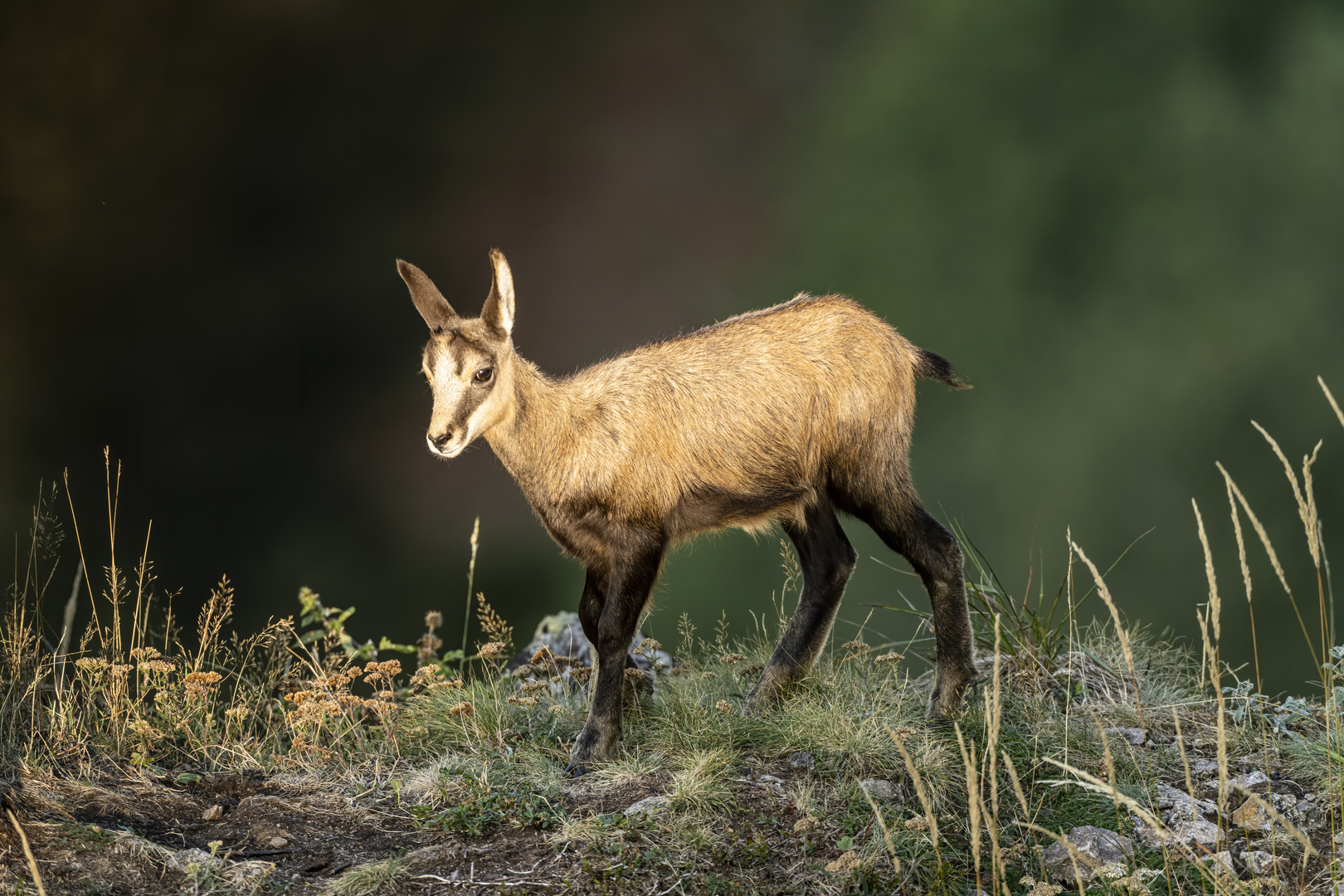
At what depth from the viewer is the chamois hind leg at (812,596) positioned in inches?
222

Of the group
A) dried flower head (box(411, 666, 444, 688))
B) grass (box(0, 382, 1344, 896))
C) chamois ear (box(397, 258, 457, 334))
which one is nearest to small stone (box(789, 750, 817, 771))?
grass (box(0, 382, 1344, 896))

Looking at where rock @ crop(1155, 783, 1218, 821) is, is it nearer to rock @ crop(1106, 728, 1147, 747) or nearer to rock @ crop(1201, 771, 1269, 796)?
rock @ crop(1201, 771, 1269, 796)

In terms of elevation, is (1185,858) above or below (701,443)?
below

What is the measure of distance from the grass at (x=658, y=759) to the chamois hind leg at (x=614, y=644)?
0.48 ft

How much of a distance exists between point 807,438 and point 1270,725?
272 cm

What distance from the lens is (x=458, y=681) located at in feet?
17.7

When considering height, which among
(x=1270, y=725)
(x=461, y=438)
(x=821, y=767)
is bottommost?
(x=1270, y=725)

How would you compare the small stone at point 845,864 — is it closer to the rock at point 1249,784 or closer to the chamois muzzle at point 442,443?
the rock at point 1249,784

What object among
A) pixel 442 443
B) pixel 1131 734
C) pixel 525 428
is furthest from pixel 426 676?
pixel 1131 734

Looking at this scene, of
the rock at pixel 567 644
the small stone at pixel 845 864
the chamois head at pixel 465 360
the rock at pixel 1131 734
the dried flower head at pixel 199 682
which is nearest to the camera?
the small stone at pixel 845 864

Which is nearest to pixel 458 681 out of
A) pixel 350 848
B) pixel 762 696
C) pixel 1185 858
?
pixel 350 848

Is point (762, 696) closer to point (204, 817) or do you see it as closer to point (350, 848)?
point (350, 848)

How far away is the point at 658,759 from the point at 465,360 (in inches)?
76.0

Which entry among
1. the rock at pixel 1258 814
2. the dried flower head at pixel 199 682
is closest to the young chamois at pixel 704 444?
the rock at pixel 1258 814
